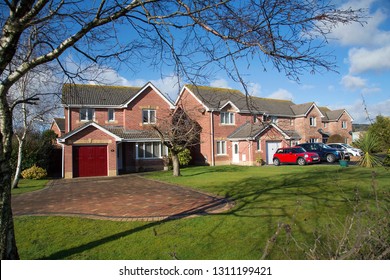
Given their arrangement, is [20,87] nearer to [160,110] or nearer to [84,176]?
[84,176]

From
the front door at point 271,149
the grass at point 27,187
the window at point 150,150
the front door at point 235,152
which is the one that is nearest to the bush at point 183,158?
the window at point 150,150

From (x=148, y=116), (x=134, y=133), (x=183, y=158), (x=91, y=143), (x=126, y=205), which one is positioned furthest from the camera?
(x=148, y=116)

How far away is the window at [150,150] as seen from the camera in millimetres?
26422

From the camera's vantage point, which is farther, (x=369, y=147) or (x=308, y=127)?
(x=308, y=127)

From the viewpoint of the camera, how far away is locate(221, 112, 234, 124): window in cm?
3065

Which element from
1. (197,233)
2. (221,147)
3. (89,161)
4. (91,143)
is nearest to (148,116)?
(91,143)

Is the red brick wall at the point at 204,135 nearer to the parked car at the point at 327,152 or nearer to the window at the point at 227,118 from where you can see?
the window at the point at 227,118

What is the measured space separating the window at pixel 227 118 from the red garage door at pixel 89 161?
1296cm

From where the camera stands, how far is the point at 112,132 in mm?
24922

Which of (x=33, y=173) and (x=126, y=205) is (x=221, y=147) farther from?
(x=126, y=205)

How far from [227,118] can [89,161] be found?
15.0 m

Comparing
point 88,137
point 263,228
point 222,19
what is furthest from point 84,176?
point 222,19

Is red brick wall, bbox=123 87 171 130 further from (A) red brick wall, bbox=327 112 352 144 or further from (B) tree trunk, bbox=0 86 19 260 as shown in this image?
(A) red brick wall, bbox=327 112 352 144

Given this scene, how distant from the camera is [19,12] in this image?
4.32 m
